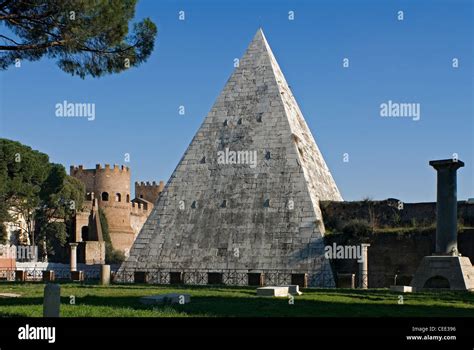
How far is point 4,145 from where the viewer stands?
41.2 m

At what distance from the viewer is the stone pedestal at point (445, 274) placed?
54.5 ft

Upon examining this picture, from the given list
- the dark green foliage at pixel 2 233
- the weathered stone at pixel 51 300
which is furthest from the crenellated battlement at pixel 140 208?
the weathered stone at pixel 51 300

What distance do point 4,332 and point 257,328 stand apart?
2.45m

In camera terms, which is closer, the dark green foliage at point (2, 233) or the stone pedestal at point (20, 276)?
the stone pedestal at point (20, 276)

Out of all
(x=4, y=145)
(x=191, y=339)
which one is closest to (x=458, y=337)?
(x=191, y=339)

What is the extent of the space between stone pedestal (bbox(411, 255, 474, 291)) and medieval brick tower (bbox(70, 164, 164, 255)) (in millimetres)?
37355

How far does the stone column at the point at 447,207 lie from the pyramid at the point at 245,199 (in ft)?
15.6

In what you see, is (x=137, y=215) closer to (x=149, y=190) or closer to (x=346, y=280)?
(x=149, y=190)

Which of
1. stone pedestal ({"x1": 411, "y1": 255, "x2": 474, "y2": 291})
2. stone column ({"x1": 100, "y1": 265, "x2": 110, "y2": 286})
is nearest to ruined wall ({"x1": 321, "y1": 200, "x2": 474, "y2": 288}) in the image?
stone pedestal ({"x1": 411, "y1": 255, "x2": 474, "y2": 291})

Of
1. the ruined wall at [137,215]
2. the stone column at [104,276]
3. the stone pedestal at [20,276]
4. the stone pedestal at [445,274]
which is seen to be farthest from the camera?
the ruined wall at [137,215]

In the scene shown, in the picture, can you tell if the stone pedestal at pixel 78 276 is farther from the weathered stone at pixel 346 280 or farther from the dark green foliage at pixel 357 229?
the dark green foliage at pixel 357 229

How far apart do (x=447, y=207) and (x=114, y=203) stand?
41268 mm

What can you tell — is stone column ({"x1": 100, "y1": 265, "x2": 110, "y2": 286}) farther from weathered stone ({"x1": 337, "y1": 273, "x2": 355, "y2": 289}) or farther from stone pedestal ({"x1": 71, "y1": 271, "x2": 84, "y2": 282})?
weathered stone ({"x1": 337, "y1": 273, "x2": 355, "y2": 289})

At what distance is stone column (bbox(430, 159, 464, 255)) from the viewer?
17.1 metres
